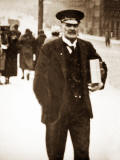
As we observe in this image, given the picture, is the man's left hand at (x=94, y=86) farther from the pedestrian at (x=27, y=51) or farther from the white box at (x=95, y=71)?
the pedestrian at (x=27, y=51)

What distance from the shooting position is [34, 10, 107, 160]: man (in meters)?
2.32

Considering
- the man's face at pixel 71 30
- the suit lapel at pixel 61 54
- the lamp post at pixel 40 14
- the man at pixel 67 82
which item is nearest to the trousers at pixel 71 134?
the man at pixel 67 82

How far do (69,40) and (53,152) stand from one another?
2.57 feet

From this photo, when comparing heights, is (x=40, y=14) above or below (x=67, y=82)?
above

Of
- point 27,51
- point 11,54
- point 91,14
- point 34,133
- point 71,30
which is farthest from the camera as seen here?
point 11,54

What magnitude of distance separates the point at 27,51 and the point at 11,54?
343 mm

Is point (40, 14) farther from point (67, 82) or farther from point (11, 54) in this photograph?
point (11, 54)

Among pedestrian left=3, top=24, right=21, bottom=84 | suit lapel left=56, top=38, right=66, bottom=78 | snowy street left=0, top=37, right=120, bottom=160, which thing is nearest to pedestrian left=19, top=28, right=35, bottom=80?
pedestrian left=3, top=24, right=21, bottom=84

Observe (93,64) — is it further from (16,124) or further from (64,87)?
(16,124)

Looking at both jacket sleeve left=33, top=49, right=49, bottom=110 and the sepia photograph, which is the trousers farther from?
jacket sleeve left=33, top=49, right=49, bottom=110

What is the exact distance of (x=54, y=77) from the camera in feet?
7.72

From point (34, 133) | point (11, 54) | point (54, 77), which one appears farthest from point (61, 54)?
point (11, 54)

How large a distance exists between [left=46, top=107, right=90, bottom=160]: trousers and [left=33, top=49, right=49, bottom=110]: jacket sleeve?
0.17 m

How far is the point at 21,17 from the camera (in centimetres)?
388
